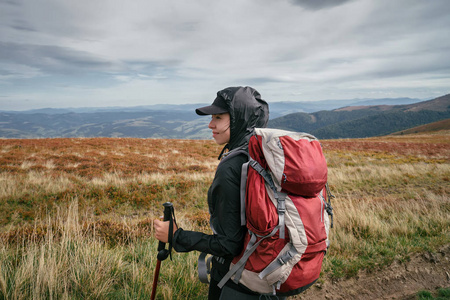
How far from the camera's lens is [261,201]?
4.90 feet

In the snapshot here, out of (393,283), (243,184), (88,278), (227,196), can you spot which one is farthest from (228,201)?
(393,283)

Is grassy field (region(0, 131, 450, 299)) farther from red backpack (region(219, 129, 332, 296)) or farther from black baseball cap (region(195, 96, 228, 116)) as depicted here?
black baseball cap (region(195, 96, 228, 116))

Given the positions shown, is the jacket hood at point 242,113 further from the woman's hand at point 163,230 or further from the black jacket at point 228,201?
the woman's hand at point 163,230

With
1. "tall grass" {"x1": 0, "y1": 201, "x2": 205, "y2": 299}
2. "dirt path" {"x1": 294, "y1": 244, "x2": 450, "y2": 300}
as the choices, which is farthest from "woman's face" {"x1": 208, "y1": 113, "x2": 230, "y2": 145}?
"dirt path" {"x1": 294, "y1": 244, "x2": 450, "y2": 300}

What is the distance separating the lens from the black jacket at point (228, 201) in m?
1.63

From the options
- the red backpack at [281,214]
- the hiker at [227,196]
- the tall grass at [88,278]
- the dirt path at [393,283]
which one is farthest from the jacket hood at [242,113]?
the dirt path at [393,283]

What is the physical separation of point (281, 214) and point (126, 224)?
4393 millimetres

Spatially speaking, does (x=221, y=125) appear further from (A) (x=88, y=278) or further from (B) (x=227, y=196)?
(A) (x=88, y=278)

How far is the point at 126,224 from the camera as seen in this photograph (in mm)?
4934

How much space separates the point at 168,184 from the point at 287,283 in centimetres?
872

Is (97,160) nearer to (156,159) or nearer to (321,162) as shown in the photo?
(156,159)

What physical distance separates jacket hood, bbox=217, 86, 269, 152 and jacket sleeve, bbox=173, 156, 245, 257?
335 mm

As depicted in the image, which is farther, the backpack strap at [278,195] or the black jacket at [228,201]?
the black jacket at [228,201]

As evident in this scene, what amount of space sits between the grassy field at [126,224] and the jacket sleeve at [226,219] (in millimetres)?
1641
